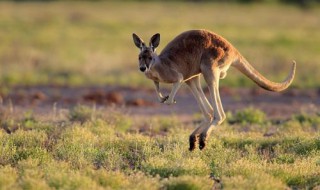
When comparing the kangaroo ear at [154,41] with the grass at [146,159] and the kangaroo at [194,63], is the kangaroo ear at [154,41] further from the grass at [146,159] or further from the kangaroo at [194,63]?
the grass at [146,159]

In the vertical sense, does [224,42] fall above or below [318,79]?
above

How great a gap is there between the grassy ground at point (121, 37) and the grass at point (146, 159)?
9111 mm

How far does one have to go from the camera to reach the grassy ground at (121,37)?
22047 mm

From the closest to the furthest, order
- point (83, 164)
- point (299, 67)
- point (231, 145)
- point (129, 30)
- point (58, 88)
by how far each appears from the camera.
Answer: point (83, 164)
point (231, 145)
point (58, 88)
point (299, 67)
point (129, 30)

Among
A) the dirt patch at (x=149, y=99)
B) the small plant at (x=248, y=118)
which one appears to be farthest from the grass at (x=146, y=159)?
the dirt patch at (x=149, y=99)

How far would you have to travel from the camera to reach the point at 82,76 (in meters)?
21.6

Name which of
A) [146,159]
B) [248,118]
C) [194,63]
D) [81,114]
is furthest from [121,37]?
[146,159]

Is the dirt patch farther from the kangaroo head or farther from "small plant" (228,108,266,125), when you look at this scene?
the kangaroo head

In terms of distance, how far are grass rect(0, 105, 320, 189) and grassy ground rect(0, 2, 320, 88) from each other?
29.9 ft

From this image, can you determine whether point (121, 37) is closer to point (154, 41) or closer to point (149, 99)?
point (149, 99)

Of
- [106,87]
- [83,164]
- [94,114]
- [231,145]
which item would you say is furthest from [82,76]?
[83,164]

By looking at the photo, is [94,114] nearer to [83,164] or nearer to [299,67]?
[83,164]

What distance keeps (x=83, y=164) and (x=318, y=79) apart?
14.1 metres

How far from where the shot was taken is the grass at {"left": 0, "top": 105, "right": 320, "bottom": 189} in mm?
7867
